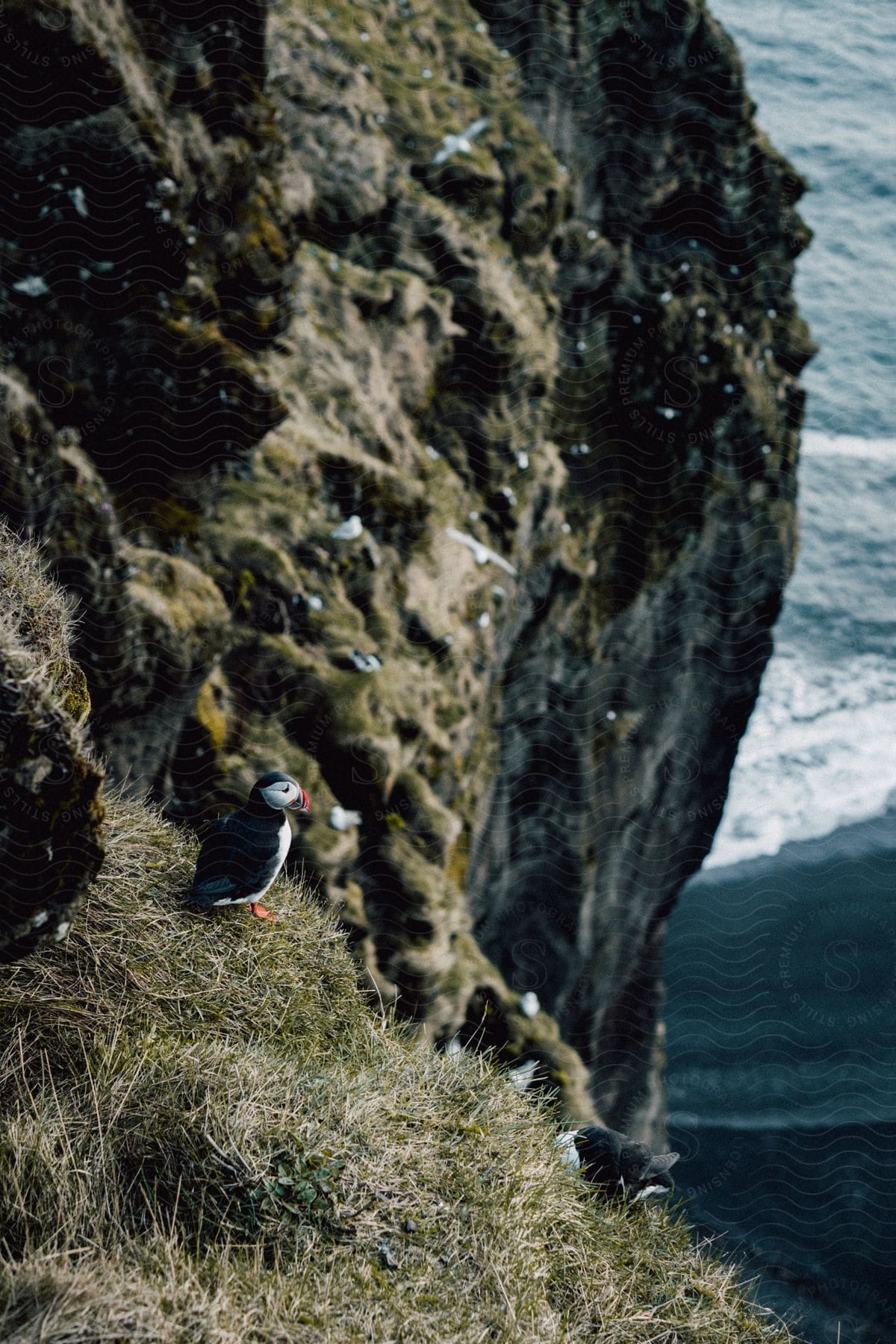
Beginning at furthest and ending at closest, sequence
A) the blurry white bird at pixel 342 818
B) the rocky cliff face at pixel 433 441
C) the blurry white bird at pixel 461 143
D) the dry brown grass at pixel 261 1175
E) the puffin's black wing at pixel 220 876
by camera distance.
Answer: the blurry white bird at pixel 461 143
the blurry white bird at pixel 342 818
the rocky cliff face at pixel 433 441
the puffin's black wing at pixel 220 876
the dry brown grass at pixel 261 1175

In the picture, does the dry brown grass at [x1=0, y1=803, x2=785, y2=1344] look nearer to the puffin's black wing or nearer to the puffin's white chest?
the puffin's black wing

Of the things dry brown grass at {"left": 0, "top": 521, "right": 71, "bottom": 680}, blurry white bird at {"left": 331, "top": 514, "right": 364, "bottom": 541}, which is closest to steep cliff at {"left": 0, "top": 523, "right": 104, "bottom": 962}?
dry brown grass at {"left": 0, "top": 521, "right": 71, "bottom": 680}

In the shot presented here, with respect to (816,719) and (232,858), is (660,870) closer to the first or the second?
(232,858)

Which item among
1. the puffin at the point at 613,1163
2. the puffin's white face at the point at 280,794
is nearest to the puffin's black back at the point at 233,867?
the puffin's white face at the point at 280,794

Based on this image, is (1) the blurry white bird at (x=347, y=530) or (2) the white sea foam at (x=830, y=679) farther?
(2) the white sea foam at (x=830, y=679)

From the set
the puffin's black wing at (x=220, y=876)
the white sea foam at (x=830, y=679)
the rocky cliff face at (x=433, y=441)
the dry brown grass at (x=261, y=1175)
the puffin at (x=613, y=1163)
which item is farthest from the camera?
the white sea foam at (x=830, y=679)

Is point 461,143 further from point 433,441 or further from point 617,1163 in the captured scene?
point 617,1163

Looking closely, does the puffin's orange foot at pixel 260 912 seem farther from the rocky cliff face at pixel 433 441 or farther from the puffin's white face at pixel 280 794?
the rocky cliff face at pixel 433 441
